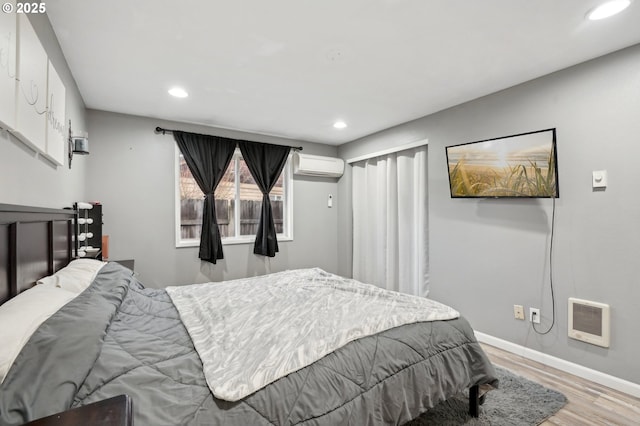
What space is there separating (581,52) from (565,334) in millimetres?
2145

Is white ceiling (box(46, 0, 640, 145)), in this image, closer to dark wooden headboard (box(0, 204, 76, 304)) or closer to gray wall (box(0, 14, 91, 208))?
gray wall (box(0, 14, 91, 208))

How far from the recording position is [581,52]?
7.34ft

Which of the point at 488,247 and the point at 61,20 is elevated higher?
the point at 61,20

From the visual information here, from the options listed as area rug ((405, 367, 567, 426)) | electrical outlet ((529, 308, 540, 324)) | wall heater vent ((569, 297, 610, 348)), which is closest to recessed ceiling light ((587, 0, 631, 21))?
wall heater vent ((569, 297, 610, 348))

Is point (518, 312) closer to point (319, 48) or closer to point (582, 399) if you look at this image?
point (582, 399)

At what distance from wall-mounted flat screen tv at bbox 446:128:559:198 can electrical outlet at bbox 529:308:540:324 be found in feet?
3.23

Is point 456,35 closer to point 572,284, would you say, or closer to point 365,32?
point 365,32

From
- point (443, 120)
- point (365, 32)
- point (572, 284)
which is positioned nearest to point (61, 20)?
point (365, 32)

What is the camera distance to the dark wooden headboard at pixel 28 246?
1.20m

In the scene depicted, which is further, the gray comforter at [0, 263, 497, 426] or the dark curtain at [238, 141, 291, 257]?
the dark curtain at [238, 141, 291, 257]

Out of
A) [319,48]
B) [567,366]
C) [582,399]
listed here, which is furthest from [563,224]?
[319,48]

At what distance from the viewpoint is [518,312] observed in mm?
2779

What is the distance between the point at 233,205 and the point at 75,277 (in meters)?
2.63

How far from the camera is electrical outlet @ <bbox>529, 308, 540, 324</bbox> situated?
2.65 metres
